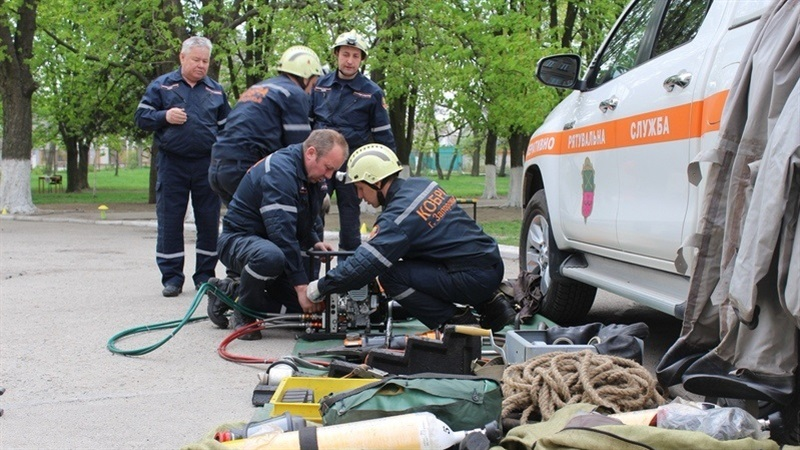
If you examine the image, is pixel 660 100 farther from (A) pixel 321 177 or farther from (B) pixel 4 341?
(B) pixel 4 341

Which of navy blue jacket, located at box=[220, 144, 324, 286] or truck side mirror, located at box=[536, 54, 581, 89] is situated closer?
truck side mirror, located at box=[536, 54, 581, 89]

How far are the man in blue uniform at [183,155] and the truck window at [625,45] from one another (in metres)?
3.73

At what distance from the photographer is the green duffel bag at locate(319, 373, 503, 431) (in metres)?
3.78

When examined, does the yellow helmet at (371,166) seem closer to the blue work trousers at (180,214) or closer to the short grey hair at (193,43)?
the blue work trousers at (180,214)

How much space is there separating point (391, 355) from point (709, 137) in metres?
1.84

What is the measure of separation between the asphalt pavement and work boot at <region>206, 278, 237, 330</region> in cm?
10

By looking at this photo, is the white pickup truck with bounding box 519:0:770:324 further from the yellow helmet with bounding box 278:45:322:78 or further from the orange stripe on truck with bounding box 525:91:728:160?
the yellow helmet with bounding box 278:45:322:78

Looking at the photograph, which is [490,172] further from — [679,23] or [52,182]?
[679,23]

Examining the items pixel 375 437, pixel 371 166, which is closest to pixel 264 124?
pixel 371 166

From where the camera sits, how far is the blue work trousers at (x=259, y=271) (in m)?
6.41

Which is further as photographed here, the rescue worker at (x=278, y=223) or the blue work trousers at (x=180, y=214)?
the blue work trousers at (x=180, y=214)

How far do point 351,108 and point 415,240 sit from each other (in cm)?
298

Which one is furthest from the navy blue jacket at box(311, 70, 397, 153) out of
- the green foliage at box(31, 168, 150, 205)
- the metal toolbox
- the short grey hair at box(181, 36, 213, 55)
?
the green foliage at box(31, 168, 150, 205)

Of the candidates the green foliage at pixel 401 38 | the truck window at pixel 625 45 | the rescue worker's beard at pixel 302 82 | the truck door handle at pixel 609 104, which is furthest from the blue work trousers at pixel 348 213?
the green foliage at pixel 401 38
